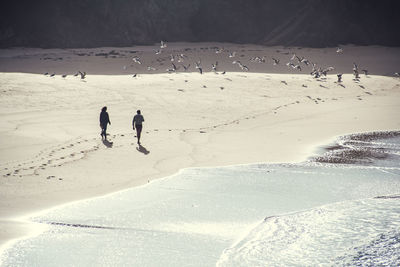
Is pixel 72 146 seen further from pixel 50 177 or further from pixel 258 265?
pixel 258 265

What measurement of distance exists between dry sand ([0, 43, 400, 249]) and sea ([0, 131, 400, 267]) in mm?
858

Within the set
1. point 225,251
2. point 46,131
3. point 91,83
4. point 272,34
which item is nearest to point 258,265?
point 225,251

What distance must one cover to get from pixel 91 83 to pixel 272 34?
32107mm

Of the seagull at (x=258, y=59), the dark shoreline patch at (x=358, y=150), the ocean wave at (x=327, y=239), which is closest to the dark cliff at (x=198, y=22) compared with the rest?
the seagull at (x=258, y=59)

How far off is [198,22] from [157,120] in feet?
130

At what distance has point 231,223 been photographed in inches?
483

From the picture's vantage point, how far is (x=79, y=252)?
10.5 m

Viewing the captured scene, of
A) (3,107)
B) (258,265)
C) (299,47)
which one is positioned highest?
(299,47)

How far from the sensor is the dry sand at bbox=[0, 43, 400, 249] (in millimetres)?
15891

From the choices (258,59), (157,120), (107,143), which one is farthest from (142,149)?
(258,59)

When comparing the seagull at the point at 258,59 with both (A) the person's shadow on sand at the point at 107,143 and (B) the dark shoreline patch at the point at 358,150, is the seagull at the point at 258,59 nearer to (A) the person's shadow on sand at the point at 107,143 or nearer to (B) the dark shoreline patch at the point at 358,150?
(B) the dark shoreline patch at the point at 358,150

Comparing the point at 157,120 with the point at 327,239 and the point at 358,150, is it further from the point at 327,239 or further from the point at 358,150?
the point at 327,239

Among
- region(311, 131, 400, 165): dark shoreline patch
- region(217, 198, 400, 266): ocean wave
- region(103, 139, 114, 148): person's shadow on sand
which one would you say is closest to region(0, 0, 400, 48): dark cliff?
region(311, 131, 400, 165): dark shoreline patch

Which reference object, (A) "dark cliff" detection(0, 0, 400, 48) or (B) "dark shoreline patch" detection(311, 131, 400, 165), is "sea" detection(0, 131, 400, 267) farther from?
(A) "dark cliff" detection(0, 0, 400, 48)
